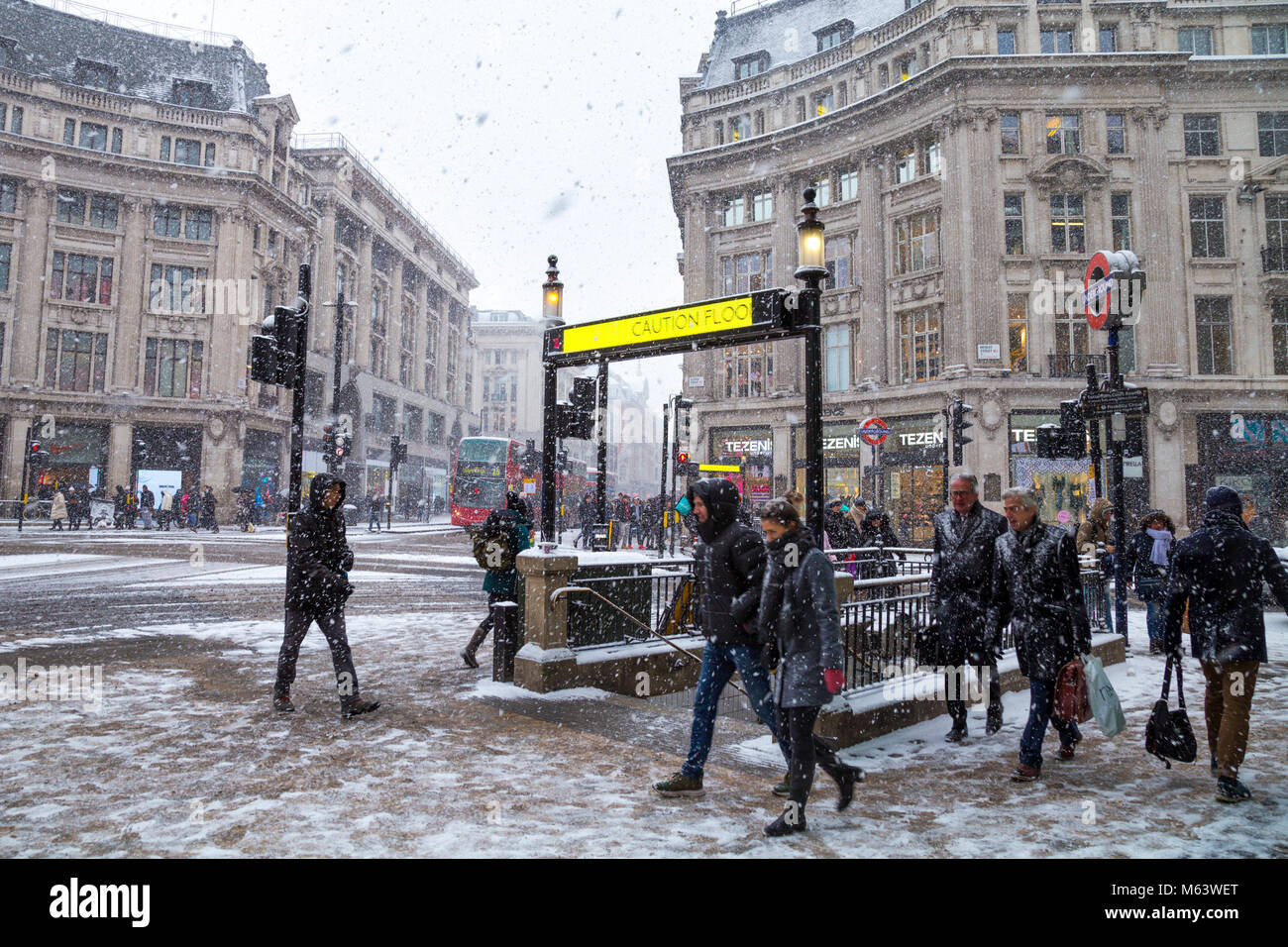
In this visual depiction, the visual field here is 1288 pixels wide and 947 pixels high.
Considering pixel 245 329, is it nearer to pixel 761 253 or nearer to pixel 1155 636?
pixel 761 253

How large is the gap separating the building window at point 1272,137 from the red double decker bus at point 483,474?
3037 cm

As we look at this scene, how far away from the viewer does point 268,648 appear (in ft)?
26.5

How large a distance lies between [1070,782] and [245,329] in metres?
42.8

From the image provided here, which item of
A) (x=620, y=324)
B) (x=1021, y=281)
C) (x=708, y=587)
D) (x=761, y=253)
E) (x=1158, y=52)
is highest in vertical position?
(x=1158, y=52)

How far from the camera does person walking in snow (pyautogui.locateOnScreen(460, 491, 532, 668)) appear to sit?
22.9 ft

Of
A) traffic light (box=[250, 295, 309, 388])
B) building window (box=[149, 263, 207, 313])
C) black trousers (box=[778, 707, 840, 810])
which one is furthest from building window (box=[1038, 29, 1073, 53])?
building window (box=[149, 263, 207, 313])

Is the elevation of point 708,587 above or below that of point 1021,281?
below

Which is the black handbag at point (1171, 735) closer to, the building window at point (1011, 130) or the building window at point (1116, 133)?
the building window at point (1011, 130)

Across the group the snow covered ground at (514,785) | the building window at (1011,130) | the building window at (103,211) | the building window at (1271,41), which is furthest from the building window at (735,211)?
the snow covered ground at (514,785)

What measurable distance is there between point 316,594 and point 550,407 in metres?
3.30

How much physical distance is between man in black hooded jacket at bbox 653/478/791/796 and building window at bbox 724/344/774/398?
30.0 metres

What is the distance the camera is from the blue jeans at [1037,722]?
457 cm

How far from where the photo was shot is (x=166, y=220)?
38031 mm
